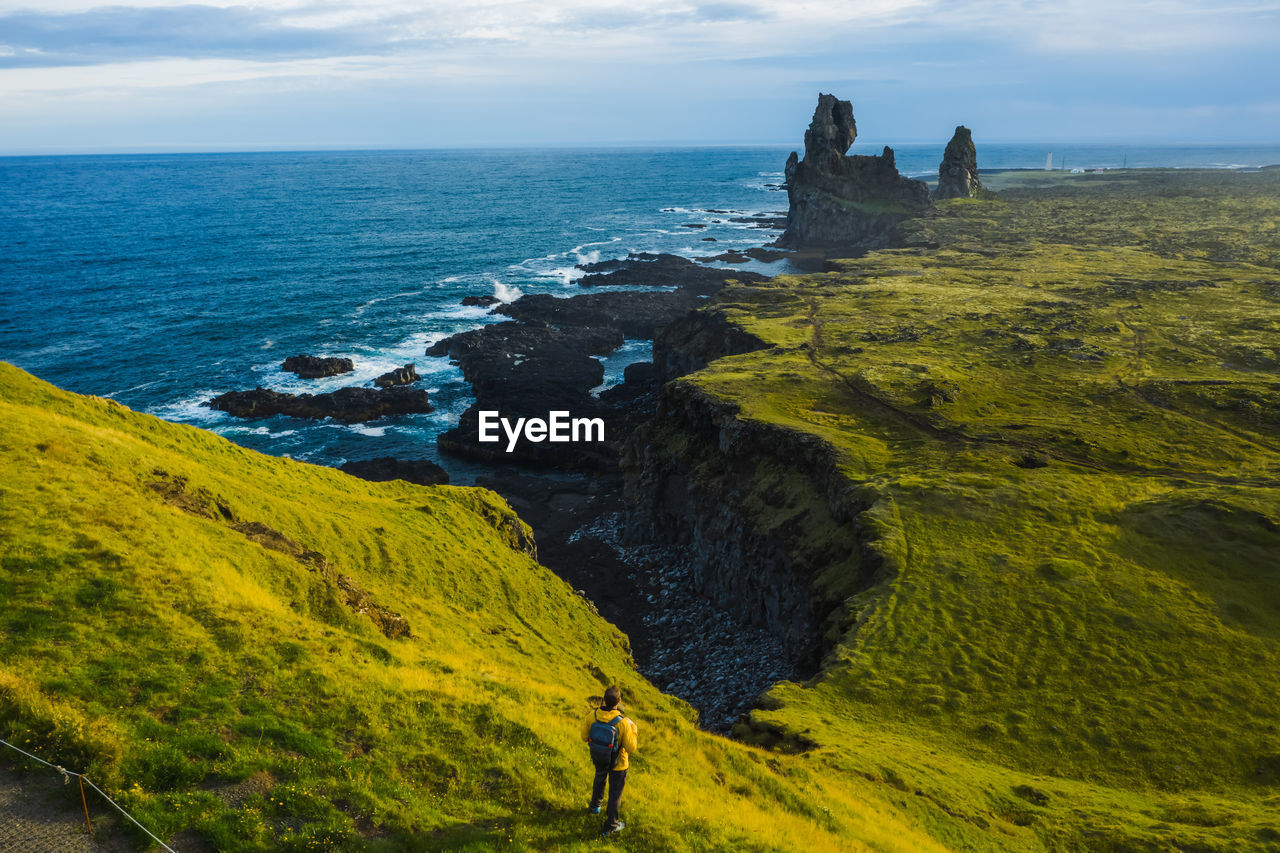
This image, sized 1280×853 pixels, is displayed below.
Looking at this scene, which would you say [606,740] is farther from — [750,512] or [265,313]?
[265,313]

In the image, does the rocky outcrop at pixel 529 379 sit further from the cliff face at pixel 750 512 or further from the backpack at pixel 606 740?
the backpack at pixel 606 740

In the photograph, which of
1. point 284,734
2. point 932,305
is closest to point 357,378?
point 932,305

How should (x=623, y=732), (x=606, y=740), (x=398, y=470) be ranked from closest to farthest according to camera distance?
1. (x=606, y=740)
2. (x=623, y=732)
3. (x=398, y=470)

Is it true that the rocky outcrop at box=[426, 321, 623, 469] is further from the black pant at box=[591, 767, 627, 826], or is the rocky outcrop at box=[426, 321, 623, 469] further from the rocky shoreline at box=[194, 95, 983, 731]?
the black pant at box=[591, 767, 627, 826]

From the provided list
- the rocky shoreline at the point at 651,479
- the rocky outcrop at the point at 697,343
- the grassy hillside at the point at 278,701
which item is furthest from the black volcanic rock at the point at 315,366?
the grassy hillside at the point at 278,701

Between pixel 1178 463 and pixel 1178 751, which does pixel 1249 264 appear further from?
pixel 1178 751

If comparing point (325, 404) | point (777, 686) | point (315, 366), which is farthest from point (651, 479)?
point (315, 366)

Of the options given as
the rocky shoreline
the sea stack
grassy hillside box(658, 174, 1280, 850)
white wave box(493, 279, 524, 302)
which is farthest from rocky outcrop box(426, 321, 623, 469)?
the sea stack
